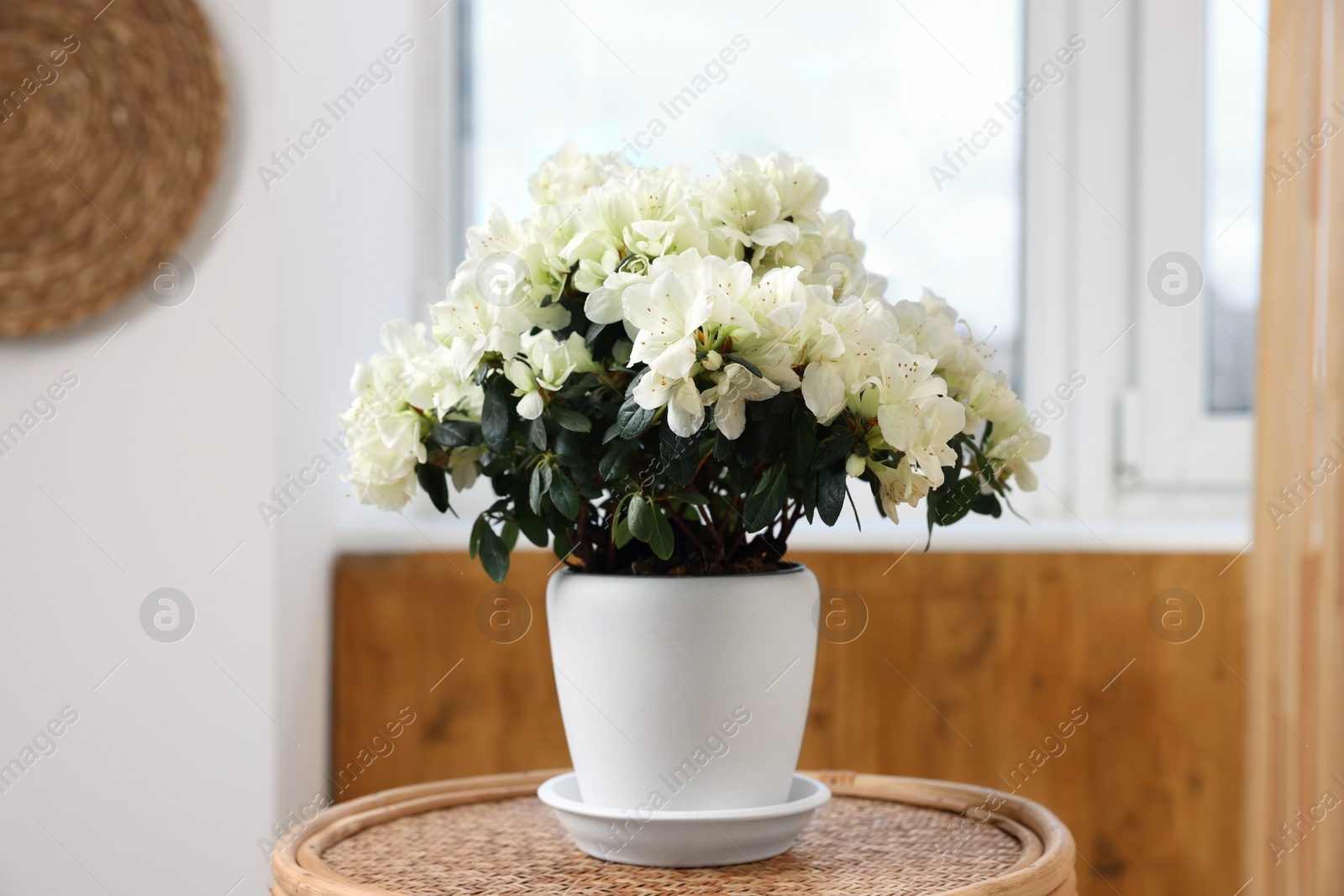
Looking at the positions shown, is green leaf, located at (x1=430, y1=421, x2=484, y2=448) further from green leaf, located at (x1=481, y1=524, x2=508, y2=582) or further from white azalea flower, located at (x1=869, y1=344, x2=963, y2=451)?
white azalea flower, located at (x1=869, y1=344, x2=963, y2=451)

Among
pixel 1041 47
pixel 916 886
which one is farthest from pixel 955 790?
pixel 1041 47

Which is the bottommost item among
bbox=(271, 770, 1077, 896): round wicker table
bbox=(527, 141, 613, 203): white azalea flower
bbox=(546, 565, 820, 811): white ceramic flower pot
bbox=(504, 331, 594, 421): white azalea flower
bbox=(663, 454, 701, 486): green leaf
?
bbox=(271, 770, 1077, 896): round wicker table

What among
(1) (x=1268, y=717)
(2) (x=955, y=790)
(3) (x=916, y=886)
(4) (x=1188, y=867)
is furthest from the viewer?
(4) (x=1188, y=867)

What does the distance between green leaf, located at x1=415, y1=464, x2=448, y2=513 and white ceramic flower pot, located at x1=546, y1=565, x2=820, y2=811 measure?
12 centimetres

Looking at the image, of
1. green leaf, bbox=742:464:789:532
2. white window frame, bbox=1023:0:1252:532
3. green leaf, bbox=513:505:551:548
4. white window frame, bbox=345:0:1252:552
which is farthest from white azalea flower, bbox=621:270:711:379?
white window frame, bbox=1023:0:1252:532

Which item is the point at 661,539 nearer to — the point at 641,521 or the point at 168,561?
the point at 641,521

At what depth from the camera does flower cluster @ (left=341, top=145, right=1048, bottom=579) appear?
2.07 ft

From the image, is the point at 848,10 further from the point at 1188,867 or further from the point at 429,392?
the point at 1188,867

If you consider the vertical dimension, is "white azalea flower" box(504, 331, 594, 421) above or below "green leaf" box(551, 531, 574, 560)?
above

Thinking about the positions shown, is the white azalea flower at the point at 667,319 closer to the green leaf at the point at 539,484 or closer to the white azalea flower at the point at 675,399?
the white azalea flower at the point at 675,399

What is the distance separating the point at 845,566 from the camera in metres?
1.31

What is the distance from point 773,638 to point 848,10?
1.16 meters

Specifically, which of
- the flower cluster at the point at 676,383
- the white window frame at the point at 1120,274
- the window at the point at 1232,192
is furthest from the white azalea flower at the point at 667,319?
the window at the point at 1232,192

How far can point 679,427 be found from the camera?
0.61m
